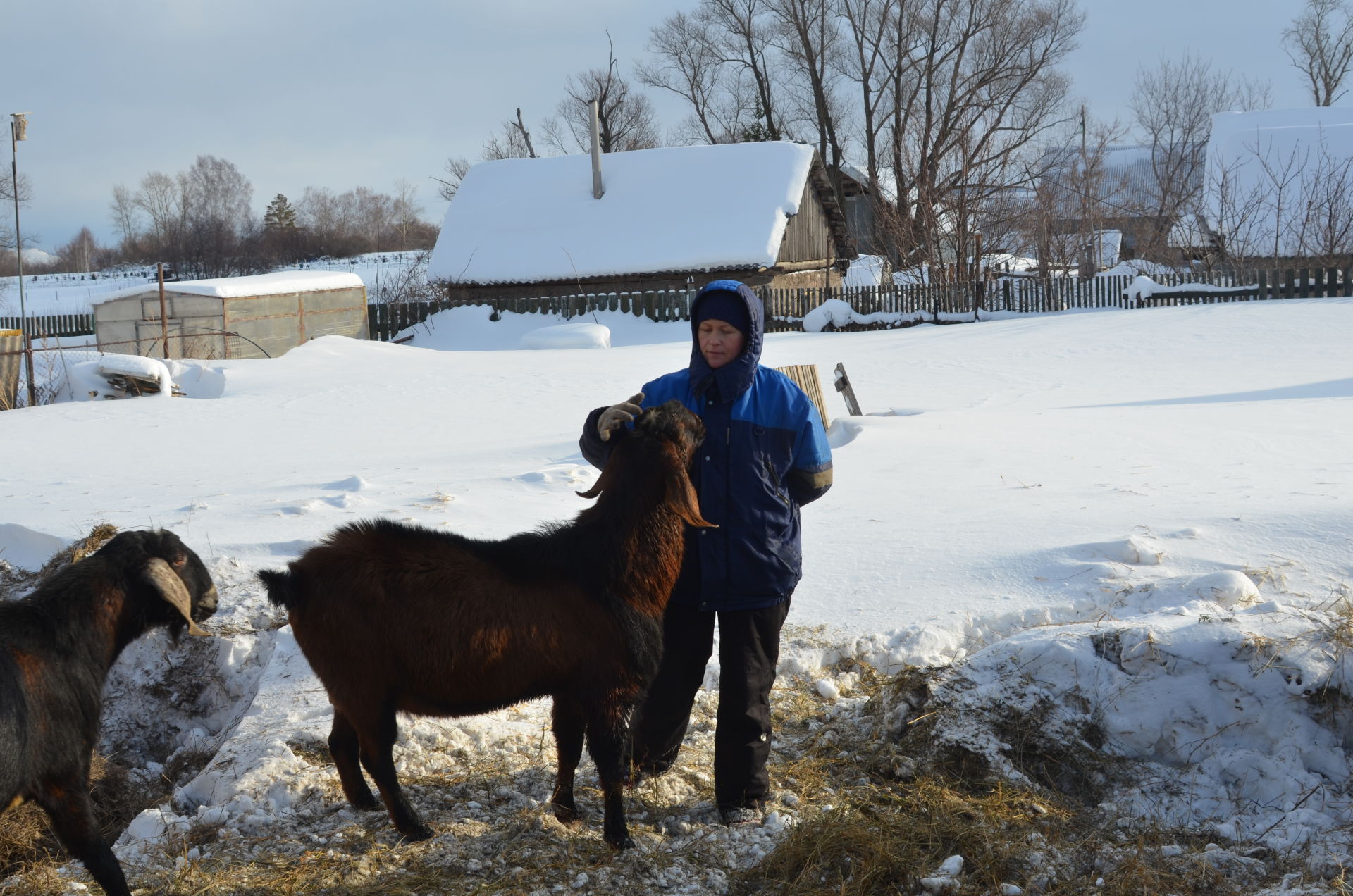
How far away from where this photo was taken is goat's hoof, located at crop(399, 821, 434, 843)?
355 cm

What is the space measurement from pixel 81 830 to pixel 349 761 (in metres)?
0.82

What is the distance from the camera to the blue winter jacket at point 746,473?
146 inches

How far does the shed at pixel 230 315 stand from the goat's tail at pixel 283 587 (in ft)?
66.7

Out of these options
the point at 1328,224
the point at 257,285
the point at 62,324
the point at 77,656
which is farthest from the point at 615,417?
the point at 62,324

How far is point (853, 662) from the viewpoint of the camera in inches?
201

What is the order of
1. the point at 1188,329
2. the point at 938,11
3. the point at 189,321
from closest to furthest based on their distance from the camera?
the point at 1188,329 < the point at 189,321 < the point at 938,11

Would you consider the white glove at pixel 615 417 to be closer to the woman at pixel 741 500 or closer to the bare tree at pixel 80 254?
the woman at pixel 741 500

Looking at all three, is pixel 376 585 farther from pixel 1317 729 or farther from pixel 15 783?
pixel 1317 729

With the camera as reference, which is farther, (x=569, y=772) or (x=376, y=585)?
(x=569, y=772)

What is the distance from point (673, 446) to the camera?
11.6 feet

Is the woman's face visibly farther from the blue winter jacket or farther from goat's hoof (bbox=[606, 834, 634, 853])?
goat's hoof (bbox=[606, 834, 634, 853])

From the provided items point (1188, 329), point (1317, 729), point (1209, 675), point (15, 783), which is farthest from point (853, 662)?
point (1188, 329)

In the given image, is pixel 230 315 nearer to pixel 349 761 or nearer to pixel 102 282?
pixel 349 761

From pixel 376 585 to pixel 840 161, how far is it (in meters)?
45.7
